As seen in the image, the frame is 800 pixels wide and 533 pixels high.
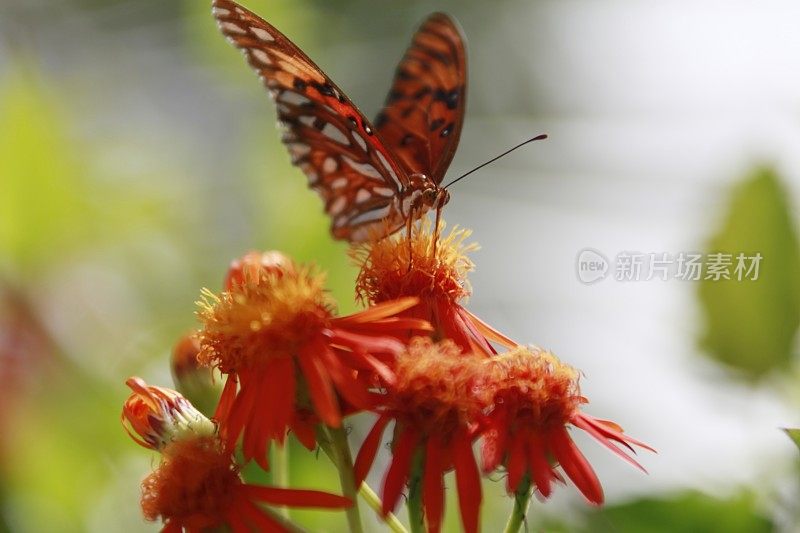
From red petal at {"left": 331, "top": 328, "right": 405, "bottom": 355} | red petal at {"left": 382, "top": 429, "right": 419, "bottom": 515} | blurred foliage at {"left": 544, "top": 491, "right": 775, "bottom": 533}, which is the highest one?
red petal at {"left": 331, "top": 328, "right": 405, "bottom": 355}

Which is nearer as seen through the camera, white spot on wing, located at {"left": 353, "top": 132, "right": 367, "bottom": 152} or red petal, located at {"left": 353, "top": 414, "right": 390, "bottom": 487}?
red petal, located at {"left": 353, "top": 414, "right": 390, "bottom": 487}

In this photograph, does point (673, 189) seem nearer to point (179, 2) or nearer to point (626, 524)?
point (626, 524)

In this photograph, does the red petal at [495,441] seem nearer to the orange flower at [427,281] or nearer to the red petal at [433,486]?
the red petal at [433,486]

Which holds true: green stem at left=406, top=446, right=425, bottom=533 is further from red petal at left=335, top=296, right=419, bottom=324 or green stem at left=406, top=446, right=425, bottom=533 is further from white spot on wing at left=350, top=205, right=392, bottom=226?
white spot on wing at left=350, top=205, right=392, bottom=226

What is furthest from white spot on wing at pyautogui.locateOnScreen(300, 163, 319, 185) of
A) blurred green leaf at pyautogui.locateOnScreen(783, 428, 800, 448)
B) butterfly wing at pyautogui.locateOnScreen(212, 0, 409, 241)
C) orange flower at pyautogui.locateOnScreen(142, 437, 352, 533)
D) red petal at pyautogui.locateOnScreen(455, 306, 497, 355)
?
blurred green leaf at pyautogui.locateOnScreen(783, 428, 800, 448)

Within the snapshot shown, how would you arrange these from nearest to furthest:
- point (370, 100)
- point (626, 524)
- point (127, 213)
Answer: point (626, 524) < point (127, 213) < point (370, 100)

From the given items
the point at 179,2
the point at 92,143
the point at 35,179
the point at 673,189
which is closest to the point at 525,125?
the point at 673,189
